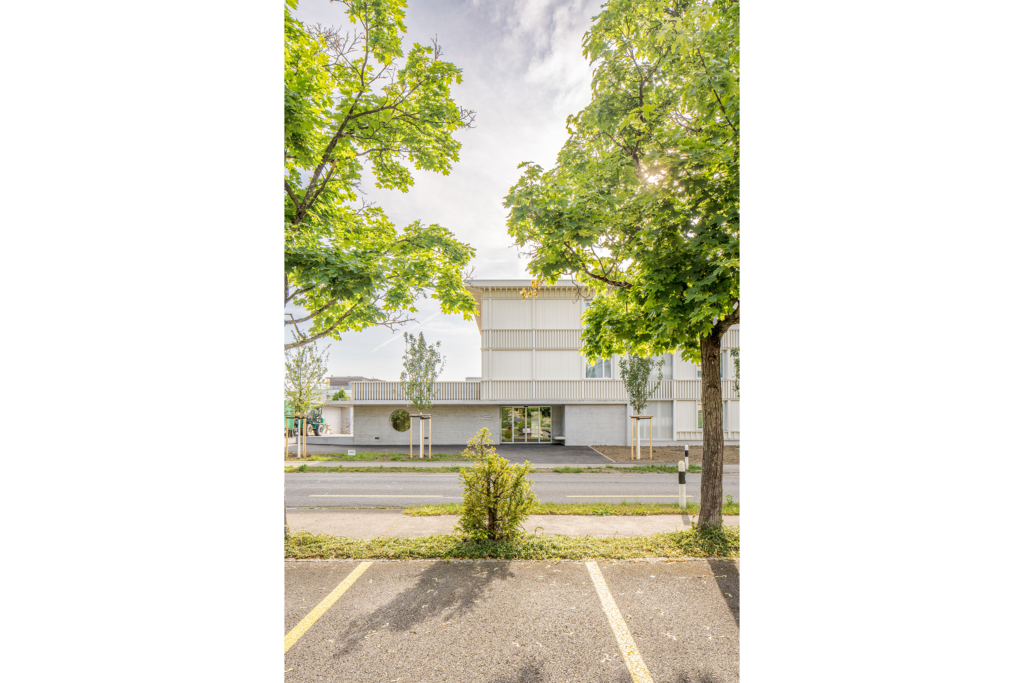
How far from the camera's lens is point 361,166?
256 inches

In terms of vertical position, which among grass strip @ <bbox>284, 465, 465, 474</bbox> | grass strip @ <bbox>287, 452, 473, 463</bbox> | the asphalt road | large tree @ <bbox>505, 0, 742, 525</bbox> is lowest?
grass strip @ <bbox>287, 452, 473, 463</bbox>

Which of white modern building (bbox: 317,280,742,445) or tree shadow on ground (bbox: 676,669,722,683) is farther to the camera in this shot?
white modern building (bbox: 317,280,742,445)

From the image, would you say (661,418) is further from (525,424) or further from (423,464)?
(423,464)

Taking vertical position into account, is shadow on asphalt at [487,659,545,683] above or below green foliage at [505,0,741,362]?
below

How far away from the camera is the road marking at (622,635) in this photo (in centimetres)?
322

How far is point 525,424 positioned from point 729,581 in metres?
19.4

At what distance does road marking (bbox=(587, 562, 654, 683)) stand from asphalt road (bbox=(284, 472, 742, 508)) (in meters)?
5.50

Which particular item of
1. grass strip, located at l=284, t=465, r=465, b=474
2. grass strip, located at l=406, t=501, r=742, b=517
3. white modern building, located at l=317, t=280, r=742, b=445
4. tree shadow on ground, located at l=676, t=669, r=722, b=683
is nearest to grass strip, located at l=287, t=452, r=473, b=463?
grass strip, located at l=284, t=465, r=465, b=474

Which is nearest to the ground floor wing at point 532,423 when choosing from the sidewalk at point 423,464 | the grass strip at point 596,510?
the sidewalk at point 423,464

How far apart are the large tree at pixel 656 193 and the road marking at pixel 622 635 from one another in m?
2.64

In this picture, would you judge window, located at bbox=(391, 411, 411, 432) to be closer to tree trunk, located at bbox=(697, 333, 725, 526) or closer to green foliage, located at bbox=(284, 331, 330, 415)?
green foliage, located at bbox=(284, 331, 330, 415)

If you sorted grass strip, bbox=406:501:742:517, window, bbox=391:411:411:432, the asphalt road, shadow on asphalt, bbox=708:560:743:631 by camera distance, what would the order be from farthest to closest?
window, bbox=391:411:411:432, the asphalt road, grass strip, bbox=406:501:742:517, shadow on asphalt, bbox=708:560:743:631

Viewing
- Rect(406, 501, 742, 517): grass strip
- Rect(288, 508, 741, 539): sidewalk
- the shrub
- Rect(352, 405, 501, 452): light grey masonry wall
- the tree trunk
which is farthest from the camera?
Rect(352, 405, 501, 452): light grey masonry wall

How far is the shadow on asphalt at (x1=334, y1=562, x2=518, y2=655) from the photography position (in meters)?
3.81
